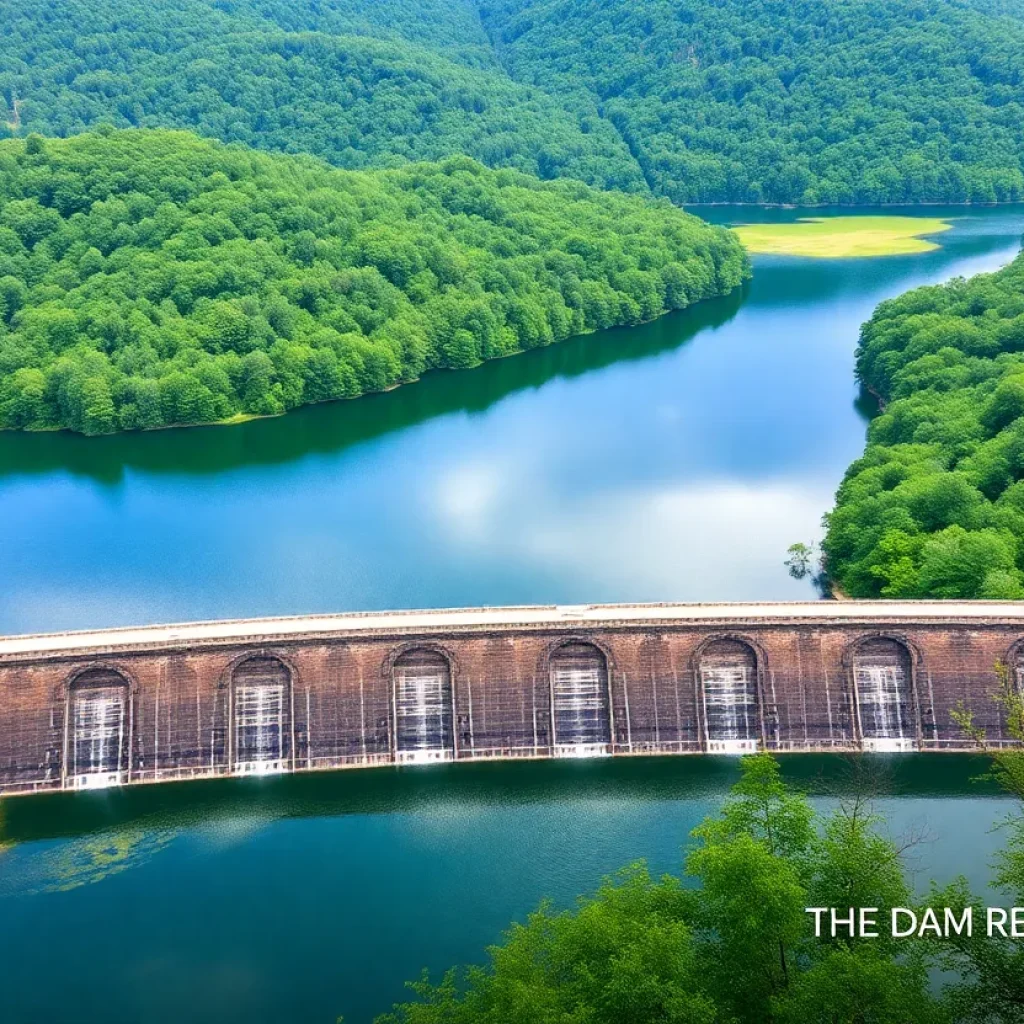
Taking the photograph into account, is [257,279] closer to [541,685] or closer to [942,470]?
[942,470]

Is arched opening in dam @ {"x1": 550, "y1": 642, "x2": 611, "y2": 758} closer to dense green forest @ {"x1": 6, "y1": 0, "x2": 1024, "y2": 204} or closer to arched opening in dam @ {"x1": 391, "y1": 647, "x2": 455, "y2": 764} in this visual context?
arched opening in dam @ {"x1": 391, "y1": 647, "x2": 455, "y2": 764}

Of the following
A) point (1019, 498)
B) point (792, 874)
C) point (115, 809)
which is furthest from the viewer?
point (1019, 498)

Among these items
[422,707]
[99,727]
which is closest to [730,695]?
[422,707]

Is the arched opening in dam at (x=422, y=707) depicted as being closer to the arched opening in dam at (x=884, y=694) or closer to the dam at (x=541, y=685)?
the dam at (x=541, y=685)

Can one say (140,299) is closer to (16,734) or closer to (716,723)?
(16,734)

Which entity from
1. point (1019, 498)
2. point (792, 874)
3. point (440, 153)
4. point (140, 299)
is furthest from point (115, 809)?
point (440, 153)

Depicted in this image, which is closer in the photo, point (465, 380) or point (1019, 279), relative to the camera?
point (1019, 279)

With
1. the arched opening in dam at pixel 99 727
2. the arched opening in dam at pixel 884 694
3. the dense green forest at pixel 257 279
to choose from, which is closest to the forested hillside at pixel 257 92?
the dense green forest at pixel 257 279

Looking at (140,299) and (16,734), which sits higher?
(140,299)
